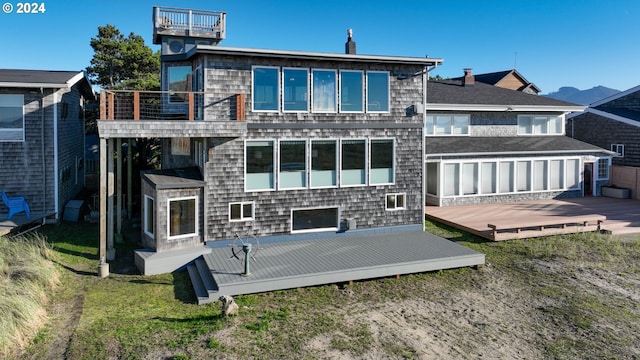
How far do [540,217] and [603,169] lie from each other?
841 centimetres

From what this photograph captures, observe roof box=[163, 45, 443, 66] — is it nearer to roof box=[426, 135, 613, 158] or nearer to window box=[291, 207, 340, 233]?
window box=[291, 207, 340, 233]

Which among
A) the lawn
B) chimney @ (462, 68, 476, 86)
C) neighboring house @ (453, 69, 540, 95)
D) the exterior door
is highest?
neighboring house @ (453, 69, 540, 95)

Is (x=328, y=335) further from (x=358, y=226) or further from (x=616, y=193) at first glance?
(x=616, y=193)

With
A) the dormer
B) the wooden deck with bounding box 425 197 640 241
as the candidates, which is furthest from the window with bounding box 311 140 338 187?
the dormer

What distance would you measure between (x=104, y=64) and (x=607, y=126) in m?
32.2

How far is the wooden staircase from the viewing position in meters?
9.27

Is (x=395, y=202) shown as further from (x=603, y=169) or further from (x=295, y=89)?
(x=603, y=169)

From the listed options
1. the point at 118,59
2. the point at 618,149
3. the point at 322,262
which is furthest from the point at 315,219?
the point at 118,59

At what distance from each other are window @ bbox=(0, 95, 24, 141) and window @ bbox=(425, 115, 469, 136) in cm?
1569

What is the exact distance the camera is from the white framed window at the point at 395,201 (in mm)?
14320

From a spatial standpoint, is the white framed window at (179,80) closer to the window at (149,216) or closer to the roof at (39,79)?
the roof at (39,79)

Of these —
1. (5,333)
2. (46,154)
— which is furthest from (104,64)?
(5,333)

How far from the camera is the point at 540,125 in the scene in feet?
73.6

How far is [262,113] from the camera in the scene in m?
12.7
